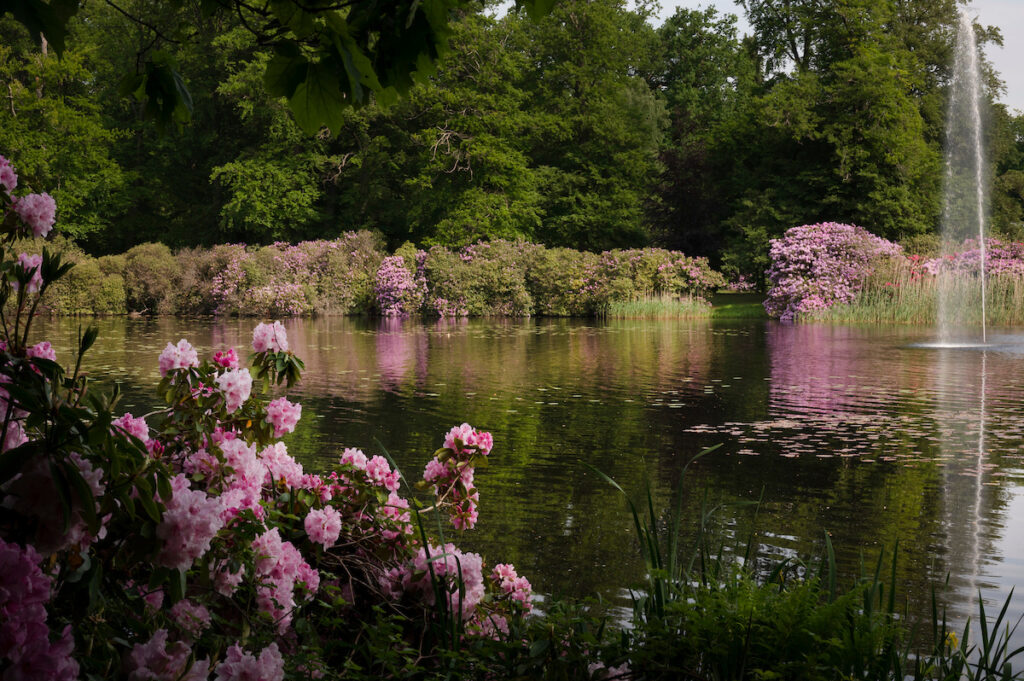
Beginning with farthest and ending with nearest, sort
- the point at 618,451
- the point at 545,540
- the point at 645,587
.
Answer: the point at 618,451
the point at 545,540
the point at 645,587

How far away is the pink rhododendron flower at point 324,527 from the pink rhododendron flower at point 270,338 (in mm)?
875

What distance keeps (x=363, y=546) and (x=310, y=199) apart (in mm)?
41449

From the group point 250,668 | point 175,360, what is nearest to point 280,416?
point 175,360

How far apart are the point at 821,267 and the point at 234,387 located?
28.7 m

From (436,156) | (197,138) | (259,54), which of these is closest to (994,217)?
(436,156)

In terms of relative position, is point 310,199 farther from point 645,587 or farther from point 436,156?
point 645,587

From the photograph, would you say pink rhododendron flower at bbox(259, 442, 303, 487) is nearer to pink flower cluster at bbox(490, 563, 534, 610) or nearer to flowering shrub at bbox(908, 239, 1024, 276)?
pink flower cluster at bbox(490, 563, 534, 610)

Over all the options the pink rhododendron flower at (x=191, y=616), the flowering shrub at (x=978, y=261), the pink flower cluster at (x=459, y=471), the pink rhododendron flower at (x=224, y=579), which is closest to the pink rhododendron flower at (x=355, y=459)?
the pink flower cluster at (x=459, y=471)

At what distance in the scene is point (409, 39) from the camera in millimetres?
2723

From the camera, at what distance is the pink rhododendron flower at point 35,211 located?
2.98 m

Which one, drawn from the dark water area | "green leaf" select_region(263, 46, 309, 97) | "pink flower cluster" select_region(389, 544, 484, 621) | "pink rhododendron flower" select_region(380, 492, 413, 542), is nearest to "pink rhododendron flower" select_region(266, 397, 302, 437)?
"pink rhododendron flower" select_region(380, 492, 413, 542)

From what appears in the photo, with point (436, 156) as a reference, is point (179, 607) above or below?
below

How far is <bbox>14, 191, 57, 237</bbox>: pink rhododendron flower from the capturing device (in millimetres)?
2980

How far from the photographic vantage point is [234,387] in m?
3.74
